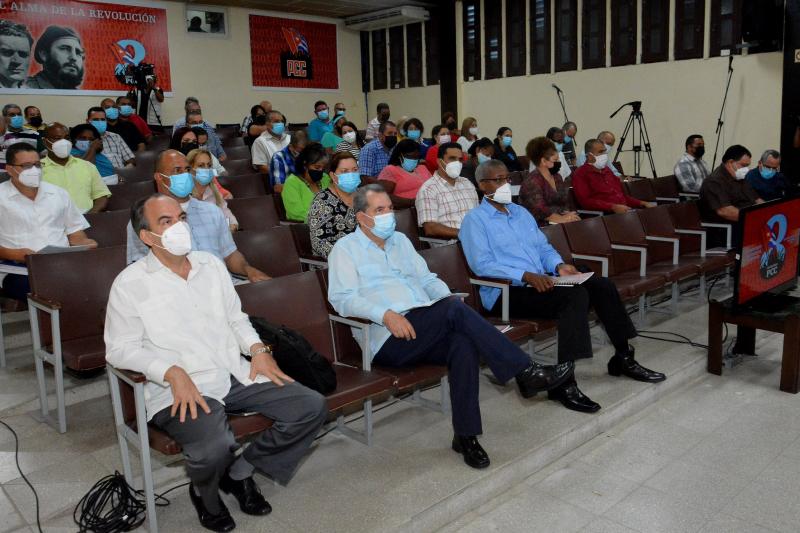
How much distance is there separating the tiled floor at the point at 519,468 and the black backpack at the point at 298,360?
1.31 ft

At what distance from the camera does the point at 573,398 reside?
3.19 metres

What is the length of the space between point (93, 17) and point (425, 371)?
30.9ft

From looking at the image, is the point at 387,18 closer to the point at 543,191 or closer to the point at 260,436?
the point at 543,191

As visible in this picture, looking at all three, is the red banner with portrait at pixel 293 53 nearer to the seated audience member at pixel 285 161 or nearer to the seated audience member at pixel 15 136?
the seated audience member at pixel 15 136

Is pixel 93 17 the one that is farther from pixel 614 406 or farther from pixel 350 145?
pixel 614 406

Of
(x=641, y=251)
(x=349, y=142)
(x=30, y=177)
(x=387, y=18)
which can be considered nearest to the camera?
(x=30, y=177)

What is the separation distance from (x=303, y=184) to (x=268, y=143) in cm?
252

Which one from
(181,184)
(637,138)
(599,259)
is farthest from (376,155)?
(637,138)

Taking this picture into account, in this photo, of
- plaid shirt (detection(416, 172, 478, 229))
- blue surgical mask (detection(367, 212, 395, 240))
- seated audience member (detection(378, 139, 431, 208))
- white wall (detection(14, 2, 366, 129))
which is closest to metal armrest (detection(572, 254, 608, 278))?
plaid shirt (detection(416, 172, 478, 229))

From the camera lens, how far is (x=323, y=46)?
42.1ft

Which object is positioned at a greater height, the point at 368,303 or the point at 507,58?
the point at 507,58

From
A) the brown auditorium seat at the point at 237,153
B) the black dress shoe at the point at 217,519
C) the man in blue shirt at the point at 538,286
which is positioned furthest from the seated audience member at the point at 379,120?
the black dress shoe at the point at 217,519

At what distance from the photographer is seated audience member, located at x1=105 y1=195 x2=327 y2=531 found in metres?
2.14

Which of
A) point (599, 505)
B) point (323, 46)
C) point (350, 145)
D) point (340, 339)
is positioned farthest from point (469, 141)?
point (599, 505)
